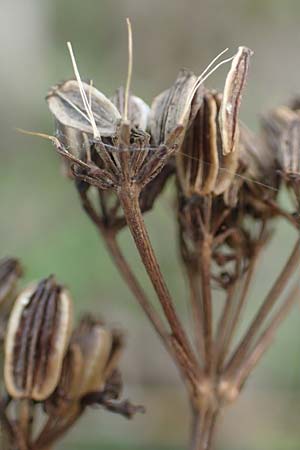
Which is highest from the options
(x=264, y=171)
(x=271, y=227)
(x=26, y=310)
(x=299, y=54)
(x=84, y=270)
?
(x=299, y=54)

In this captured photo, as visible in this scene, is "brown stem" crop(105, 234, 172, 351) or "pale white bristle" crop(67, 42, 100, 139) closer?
"pale white bristle" crop(67, 42, 100, 139)

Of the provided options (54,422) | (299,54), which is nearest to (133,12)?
(299,54)

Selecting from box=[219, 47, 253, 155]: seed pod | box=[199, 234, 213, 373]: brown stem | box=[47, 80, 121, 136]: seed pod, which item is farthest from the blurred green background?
box=[219, 47, 253, 155]: seed pod

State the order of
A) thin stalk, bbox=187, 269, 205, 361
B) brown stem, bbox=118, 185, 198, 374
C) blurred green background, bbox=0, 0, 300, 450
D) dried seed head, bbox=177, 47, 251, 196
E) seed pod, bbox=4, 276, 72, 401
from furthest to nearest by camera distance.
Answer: blurred green background, bbox=0, 0, 300, 450, thin stalk, bbox=187, 269, 205, 361, seed pod, bbox=4, 276, 72, 401, dried seed head, bbox=177, 47, 251, 196, brown stem, bbox=118, 185, 198, 374

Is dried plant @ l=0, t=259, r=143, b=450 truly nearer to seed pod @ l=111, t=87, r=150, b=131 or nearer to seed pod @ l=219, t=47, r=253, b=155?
seed pod @ l=111, t=87, r=150, b=131

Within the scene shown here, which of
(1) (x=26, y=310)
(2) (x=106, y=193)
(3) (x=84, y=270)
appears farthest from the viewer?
(3) (x=84, y=270)

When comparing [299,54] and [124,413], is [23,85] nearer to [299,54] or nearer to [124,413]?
[299,54]

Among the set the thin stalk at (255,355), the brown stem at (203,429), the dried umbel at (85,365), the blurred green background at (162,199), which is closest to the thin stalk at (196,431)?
the brown stem at (203,429)

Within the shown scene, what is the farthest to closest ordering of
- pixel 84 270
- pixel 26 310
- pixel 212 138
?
pixel 84 270 → pixel 26 310 → pixel 212 138
